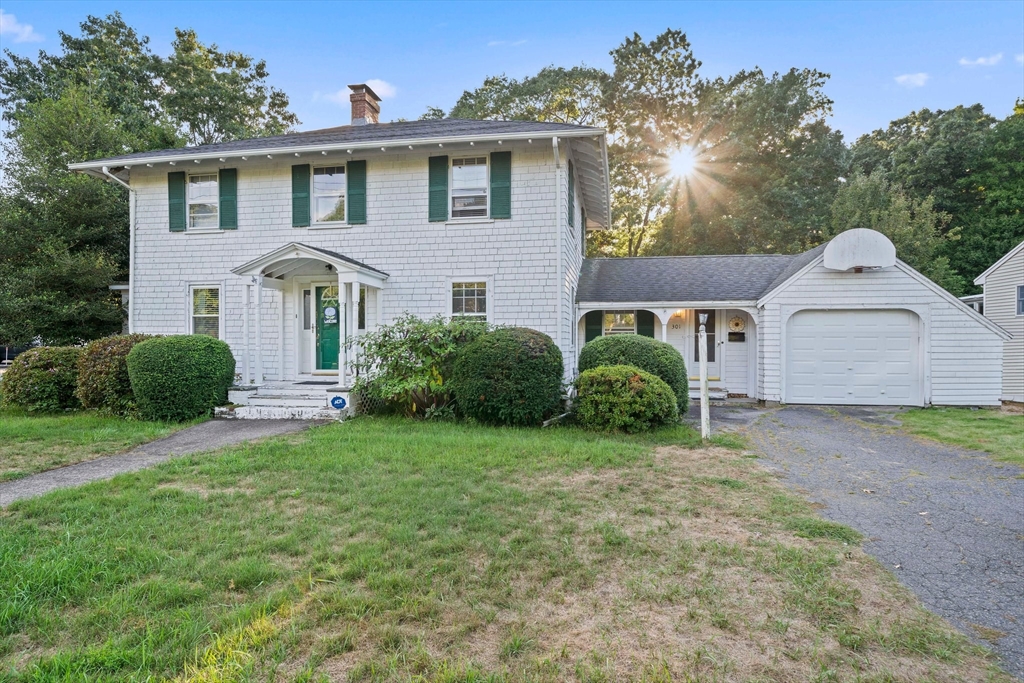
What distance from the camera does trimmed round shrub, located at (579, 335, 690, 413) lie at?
8.52 meters

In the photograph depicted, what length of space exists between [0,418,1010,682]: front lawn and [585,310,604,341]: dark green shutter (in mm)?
8611

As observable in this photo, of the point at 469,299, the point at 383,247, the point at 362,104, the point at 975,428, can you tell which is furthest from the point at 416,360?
the point at 975,428

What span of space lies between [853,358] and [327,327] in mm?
12120

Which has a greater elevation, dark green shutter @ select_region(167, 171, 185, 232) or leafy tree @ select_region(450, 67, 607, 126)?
leafy tree @ select_region(450, 67, 607, 126)

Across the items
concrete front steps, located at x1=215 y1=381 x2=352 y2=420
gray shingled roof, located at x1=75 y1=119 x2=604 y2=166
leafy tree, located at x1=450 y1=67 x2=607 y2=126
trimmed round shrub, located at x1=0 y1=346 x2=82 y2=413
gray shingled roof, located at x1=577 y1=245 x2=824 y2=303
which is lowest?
concrete front steps, located at x1=215 y1=381 x2=352 y2=420

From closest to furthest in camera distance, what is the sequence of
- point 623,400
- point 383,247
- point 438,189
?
point 623,400, point 438,189, point 383,247

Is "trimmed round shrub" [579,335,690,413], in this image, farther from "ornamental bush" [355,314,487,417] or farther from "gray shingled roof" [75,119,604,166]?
"gray shingled roof" [75,119,604,166]

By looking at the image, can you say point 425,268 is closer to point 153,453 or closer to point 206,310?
point 206,310

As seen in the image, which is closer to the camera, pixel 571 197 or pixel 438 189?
pixel 438 189

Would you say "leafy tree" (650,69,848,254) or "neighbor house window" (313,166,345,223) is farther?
"leafy tree" (650,69,848,254)

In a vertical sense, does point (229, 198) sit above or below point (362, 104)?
below

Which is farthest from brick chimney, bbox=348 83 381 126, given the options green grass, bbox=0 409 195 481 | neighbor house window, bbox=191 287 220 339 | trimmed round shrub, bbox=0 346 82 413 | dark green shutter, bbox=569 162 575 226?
green grass, bbox=0 409 195 481

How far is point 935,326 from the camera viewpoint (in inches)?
419

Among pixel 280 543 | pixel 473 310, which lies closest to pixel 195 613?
pixel 280 543
